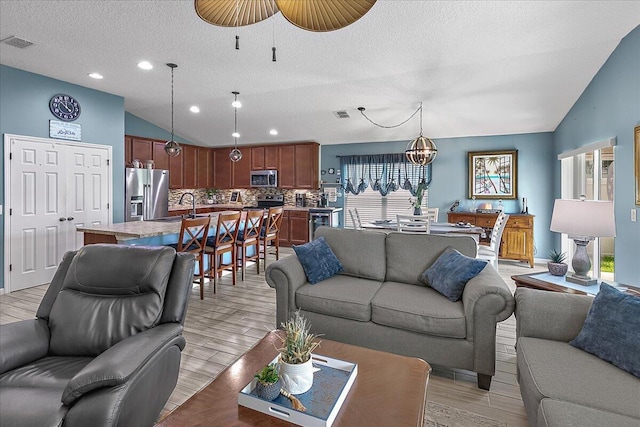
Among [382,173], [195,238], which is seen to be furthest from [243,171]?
[195,238]

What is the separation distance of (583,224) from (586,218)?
5 centimetres

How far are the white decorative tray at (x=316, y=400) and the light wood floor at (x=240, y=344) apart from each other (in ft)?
3.32

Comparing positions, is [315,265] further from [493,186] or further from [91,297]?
[493,186]

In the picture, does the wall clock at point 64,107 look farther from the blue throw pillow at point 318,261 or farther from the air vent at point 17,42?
the blue throw pillow at point 318,261

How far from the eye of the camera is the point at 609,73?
3781mm

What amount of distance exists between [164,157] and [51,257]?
3.29 meters

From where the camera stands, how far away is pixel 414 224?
16.2 ft

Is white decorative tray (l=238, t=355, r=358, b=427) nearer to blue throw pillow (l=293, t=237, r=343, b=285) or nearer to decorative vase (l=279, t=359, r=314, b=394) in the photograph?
decorative vase (l=279, t=359, r=314, b=394)

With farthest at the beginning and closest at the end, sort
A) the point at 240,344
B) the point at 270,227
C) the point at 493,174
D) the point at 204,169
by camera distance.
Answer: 1. the point at 204,169
2. the point at 493,174
3. the point at 270,227
4. the point at 240,344

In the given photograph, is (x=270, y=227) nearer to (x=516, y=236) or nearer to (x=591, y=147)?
(x=516, y=236)

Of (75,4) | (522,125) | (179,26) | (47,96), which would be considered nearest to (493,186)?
(522,125)

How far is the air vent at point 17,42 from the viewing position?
3570 millimetres

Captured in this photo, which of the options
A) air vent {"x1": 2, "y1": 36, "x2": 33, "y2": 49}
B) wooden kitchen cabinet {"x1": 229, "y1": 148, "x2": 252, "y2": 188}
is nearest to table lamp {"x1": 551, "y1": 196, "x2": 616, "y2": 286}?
air vent {"x1": 2, "y1": 36, "x2": 33, "y2": 49}

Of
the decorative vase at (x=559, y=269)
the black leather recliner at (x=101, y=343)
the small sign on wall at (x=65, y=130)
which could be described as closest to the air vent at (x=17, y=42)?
the small sign on wall at (x=65, y=130)
